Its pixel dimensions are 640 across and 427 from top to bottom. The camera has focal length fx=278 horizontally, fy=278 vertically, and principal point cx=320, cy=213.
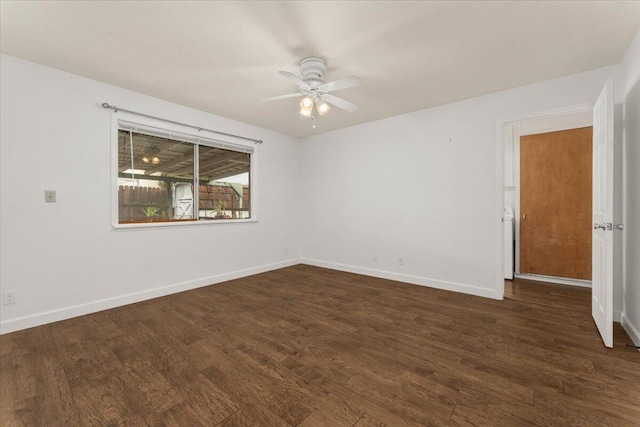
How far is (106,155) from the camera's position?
3.19 m

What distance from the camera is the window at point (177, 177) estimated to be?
11.3 feet

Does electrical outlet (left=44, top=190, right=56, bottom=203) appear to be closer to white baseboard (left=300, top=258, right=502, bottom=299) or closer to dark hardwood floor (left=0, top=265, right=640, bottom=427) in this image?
dark hardwood floor (left=0, top=265, right=640, bottom=427)

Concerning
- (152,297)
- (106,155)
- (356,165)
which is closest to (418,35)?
(356,165)

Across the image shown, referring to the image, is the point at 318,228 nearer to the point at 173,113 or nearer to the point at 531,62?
the point at 173,113

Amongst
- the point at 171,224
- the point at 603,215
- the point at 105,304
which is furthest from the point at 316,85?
the point at 105,304

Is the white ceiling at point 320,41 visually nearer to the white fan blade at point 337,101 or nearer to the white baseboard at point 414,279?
the white fan blade at point 337,101

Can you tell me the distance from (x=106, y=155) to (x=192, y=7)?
6.95 ft

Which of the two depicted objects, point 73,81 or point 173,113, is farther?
point 173,113

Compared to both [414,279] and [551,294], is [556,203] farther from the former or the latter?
[414,279]

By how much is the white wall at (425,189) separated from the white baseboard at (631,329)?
1028mm

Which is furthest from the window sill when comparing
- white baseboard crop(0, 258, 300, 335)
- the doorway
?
the doorway

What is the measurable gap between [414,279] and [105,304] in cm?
397

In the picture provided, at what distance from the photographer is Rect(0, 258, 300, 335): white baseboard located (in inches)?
103

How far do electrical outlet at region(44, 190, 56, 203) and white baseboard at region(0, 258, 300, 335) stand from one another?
1117 mm
